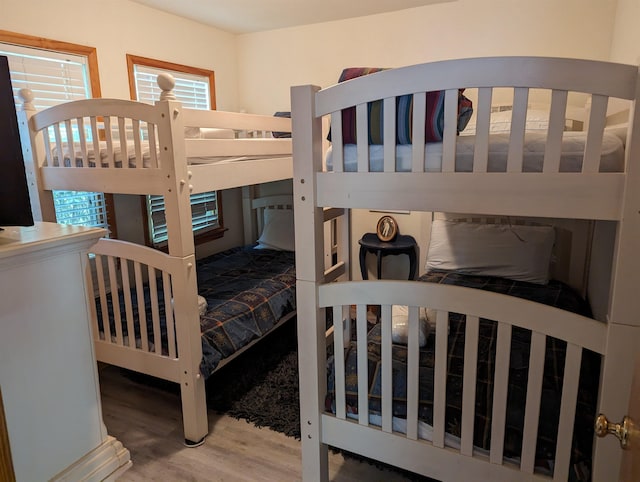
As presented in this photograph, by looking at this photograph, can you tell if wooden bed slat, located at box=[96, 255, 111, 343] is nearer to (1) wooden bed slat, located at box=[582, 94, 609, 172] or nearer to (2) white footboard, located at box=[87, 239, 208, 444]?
(2) white footboard, located at box=[87, 239, 208, 444]

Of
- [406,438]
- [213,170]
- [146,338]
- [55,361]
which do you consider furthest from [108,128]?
[406,438]

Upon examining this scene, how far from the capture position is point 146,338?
219 centimetres

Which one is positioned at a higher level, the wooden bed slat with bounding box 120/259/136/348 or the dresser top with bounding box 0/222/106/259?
the dresser top with bounding box 0/222/106/259

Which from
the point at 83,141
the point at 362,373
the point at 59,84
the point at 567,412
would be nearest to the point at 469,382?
the point at 567,412

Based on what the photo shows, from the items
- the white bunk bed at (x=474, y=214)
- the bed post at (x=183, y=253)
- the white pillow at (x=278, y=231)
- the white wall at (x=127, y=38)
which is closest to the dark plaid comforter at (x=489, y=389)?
the white bunk bed at (x=474, y=214)

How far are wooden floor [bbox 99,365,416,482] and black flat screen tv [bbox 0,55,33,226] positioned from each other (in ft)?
4.62

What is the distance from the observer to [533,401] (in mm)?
1246

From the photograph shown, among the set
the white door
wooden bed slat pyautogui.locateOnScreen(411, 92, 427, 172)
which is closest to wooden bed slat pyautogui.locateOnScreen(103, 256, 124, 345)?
wooden bed slat pyautogui.locateOnScreen(411, 92, 427, 172)

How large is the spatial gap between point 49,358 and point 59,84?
2.15 metres

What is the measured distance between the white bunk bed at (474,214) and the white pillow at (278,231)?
2184 mm

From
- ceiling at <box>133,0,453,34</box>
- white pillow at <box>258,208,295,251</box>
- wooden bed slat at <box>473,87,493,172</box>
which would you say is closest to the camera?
wooden bed slat at <box>473,87,493,172</box>

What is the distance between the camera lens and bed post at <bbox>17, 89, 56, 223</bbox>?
2.14 meters

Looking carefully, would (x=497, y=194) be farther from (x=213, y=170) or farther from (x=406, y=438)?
(x=213, y=170)

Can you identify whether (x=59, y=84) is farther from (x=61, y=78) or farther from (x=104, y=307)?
(x=104, y=307)
